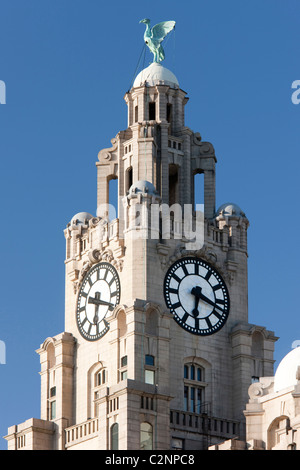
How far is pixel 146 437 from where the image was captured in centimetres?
9050

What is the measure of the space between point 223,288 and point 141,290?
527 centimetres

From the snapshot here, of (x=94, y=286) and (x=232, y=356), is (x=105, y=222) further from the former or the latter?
(x=232, y=356)

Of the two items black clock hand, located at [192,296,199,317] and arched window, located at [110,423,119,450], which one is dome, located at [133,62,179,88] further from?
arched window, located at [110,423,119,450]

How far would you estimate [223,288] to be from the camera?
99.4m

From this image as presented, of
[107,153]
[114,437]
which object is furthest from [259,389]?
[107,153]

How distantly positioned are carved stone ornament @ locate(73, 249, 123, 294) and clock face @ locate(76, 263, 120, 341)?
22 centimetres

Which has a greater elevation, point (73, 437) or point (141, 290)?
point (141, 290)

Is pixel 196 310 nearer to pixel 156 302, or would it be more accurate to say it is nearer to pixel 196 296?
pixel 196 296

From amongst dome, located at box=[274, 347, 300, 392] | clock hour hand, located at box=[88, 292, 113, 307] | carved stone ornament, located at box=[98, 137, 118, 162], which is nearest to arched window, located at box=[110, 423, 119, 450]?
dome, located at box=[274, 347, 300, 392]
